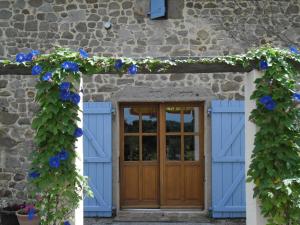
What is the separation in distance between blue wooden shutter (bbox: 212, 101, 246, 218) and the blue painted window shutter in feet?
5.01

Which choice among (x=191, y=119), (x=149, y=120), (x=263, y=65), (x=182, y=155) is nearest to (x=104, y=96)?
(x=149, y=120)

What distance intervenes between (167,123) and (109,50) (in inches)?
55.0

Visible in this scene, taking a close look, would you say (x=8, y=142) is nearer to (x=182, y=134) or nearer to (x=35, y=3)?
(x=35, y=3)

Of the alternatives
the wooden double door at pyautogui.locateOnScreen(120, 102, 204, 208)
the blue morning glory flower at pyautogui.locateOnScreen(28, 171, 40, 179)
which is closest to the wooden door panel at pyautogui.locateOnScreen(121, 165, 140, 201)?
the wooden double door at pyautogui.locateOnScreen(120, 102, 204, 208)

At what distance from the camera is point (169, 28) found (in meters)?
7.31

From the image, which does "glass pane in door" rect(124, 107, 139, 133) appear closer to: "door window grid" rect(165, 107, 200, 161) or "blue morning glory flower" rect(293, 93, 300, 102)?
"door window grid" rect(165, 107, 200, 161)

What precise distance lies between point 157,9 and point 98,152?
2.27 m

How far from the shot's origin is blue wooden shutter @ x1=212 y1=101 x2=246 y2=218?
7.02 m

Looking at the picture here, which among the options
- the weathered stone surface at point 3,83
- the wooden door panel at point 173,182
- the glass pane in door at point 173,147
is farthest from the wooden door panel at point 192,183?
the weathered stone surface at point 3,83

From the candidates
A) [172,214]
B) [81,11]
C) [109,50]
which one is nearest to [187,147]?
[172,214]

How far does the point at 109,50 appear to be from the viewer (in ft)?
24.0

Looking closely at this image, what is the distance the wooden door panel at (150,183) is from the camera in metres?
7.39

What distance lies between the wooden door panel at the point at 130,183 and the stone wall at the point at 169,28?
1716 millimetres

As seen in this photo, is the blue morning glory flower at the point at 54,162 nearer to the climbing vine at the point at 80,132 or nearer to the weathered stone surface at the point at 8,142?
the climbing vine at the point at 80,132
